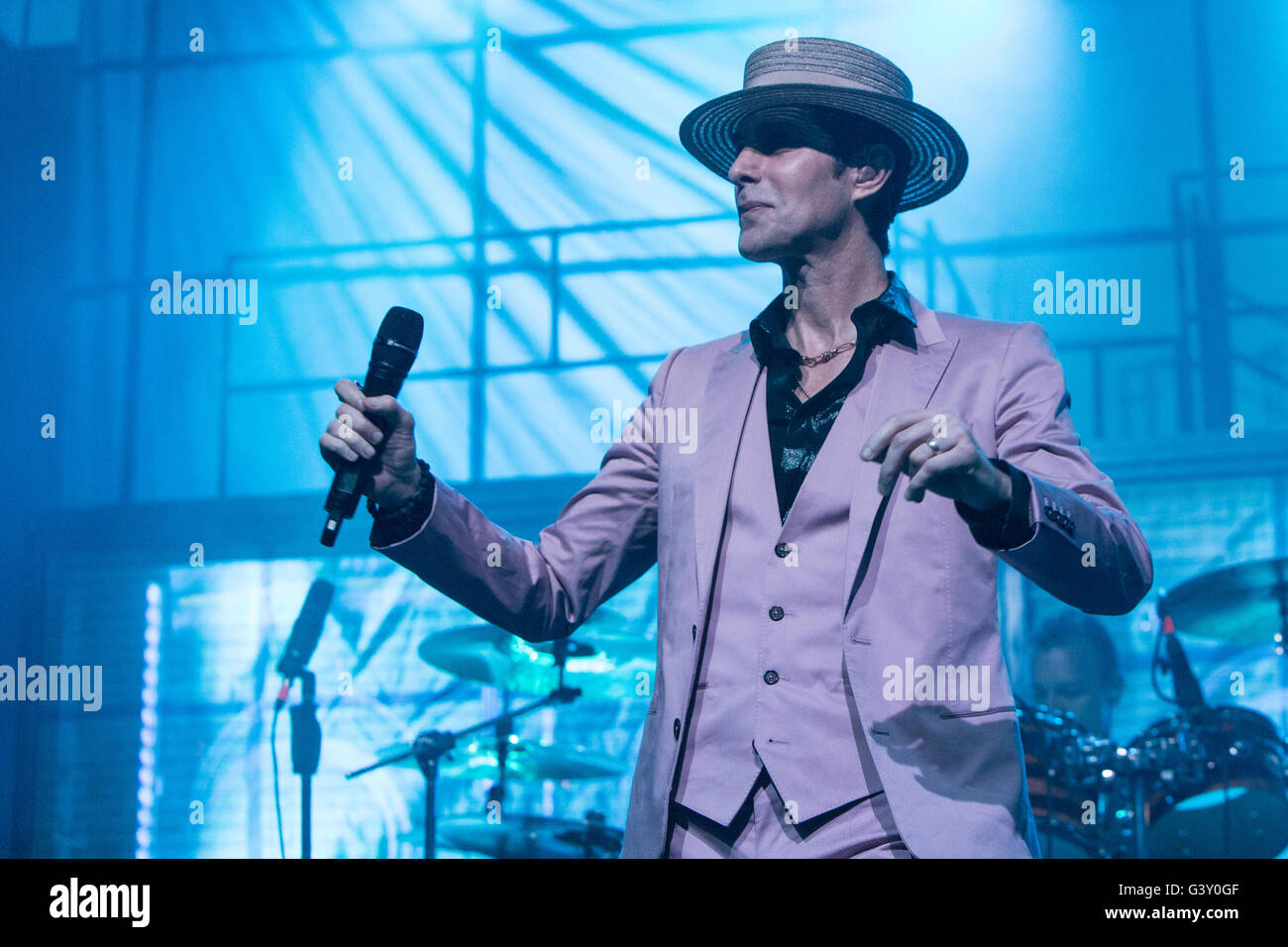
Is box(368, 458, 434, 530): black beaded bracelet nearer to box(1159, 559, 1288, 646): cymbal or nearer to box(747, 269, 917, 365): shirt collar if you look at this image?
box(747, 269, 917, 365): shirt collar

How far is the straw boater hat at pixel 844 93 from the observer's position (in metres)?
1.89

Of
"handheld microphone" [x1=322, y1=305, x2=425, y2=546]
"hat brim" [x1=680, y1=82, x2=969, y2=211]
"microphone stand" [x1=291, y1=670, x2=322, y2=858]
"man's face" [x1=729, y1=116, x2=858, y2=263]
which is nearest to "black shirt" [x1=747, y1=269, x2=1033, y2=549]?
"man's face" [x1=729, y1=116, x2=858, y2=263]

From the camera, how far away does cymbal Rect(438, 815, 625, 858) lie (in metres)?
3.23

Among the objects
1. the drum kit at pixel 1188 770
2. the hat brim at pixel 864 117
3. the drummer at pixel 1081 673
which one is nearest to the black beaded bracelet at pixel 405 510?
the hat brim at pixel 864 117

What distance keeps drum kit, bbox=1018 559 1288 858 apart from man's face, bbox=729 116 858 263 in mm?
1895

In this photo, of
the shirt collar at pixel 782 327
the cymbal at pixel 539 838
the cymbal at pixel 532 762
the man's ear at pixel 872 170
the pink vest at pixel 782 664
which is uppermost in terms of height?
the man's ear at pixel 872 170

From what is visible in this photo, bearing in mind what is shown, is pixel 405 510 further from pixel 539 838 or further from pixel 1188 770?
pixel 1188 770

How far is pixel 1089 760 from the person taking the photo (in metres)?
3.32

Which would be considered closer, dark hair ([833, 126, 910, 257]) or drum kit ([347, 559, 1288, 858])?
dark hair ([833, 126, 910, 257])

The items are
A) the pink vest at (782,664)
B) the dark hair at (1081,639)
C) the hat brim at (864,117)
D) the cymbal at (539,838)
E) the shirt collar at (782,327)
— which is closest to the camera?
the pink vest at (782,664)

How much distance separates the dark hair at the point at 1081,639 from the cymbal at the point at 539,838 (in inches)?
64.0

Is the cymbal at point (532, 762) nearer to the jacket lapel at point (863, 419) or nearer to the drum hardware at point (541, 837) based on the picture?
the drum hardware at point (541, 837)
